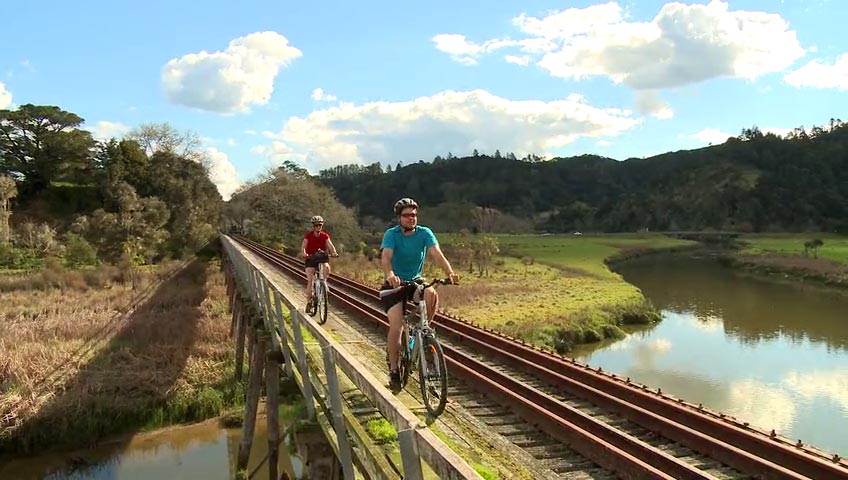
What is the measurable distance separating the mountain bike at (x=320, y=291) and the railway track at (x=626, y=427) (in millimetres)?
3126

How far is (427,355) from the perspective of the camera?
6.05 meters

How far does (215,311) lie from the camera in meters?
26.4

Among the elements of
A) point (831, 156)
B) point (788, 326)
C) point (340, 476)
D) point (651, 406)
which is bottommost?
point (788, 326)

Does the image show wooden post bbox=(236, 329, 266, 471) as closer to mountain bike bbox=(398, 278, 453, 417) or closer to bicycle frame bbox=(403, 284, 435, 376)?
mountain bike bbox=(398, 278, 453, 417)

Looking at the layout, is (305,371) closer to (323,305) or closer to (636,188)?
(323,305)

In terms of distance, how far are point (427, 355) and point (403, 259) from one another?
98 cm

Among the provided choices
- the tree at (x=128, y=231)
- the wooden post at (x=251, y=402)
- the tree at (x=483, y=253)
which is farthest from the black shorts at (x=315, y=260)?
the tree at (x=128, y=231)

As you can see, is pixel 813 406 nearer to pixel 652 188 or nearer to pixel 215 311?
pixel 215 311

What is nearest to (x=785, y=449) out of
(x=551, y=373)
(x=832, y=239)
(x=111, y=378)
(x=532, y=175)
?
(x=551, y=373)

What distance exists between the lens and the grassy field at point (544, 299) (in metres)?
23.5

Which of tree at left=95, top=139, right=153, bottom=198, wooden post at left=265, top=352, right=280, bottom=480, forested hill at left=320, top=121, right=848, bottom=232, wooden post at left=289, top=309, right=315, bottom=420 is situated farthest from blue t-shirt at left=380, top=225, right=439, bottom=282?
forested hill at left=320, top=121, right=848, bottom=232

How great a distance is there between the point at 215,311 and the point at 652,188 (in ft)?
433

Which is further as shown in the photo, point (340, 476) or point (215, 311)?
point (215, 311)

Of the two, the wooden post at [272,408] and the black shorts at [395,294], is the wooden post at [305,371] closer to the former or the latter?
the black shorts at [395,294]
